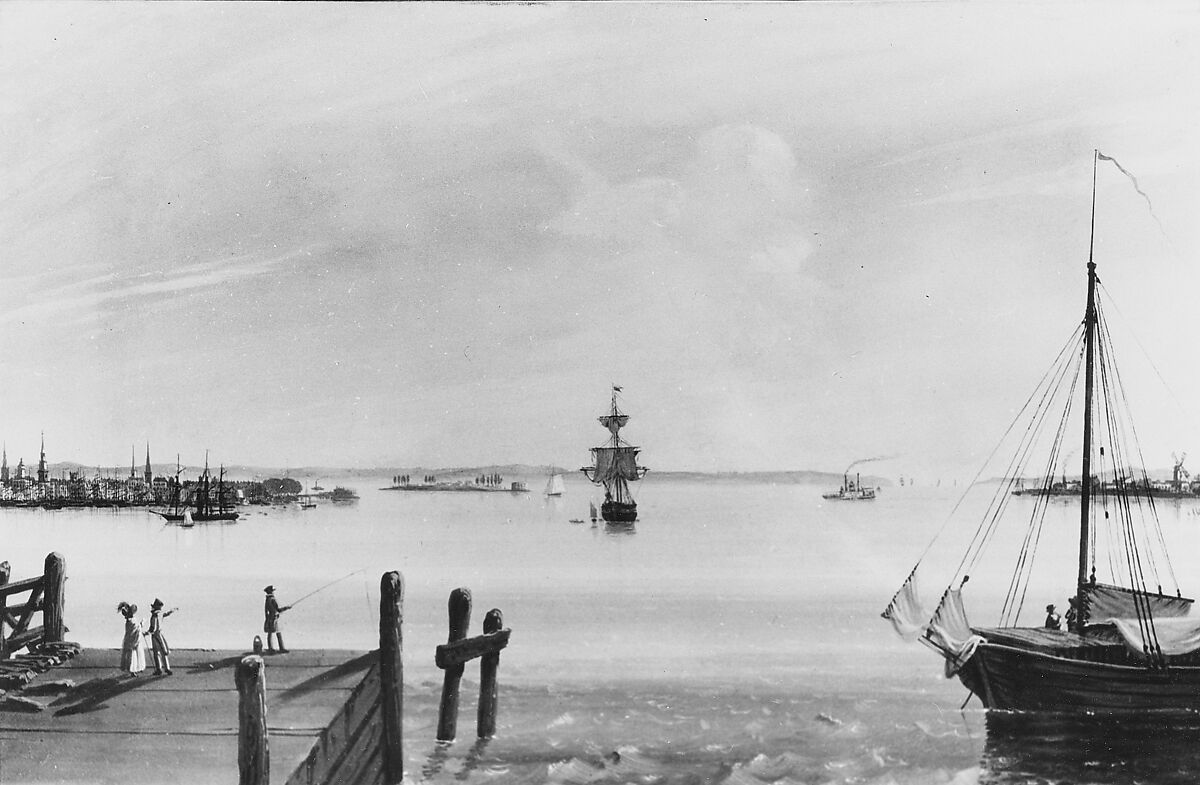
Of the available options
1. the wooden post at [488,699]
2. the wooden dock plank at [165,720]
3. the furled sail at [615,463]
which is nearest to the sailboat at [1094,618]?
the furled sail at [615,463]

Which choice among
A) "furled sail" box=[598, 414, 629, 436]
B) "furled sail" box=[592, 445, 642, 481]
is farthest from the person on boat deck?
"furled sail" box=[598, 414, 629, 436]

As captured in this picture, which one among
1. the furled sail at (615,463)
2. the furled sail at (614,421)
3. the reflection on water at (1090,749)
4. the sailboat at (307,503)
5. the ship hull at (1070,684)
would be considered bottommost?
the reflection on water at (1090,749)

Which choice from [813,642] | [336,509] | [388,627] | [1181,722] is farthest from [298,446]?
[1181,722]

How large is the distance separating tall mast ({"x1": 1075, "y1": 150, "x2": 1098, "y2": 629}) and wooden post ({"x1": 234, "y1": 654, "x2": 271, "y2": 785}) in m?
10.8

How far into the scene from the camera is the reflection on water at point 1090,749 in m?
11.4

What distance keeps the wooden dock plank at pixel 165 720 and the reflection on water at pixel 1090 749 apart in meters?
8.50

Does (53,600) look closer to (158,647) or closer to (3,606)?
(3,606)

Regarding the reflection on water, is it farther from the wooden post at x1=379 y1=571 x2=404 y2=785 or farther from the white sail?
the wooden post at x1=379 y1=571 x2=404 y2=785

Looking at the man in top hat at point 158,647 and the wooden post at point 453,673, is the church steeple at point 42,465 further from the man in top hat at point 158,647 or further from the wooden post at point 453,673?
the wooden post at point 453,673

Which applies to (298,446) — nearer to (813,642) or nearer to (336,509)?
(336,509)

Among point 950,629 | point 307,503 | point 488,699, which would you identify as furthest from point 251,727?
point 307,503

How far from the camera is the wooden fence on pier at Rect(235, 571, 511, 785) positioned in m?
7.32

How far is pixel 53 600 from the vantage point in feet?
37.8

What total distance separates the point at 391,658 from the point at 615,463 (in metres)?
8.21
